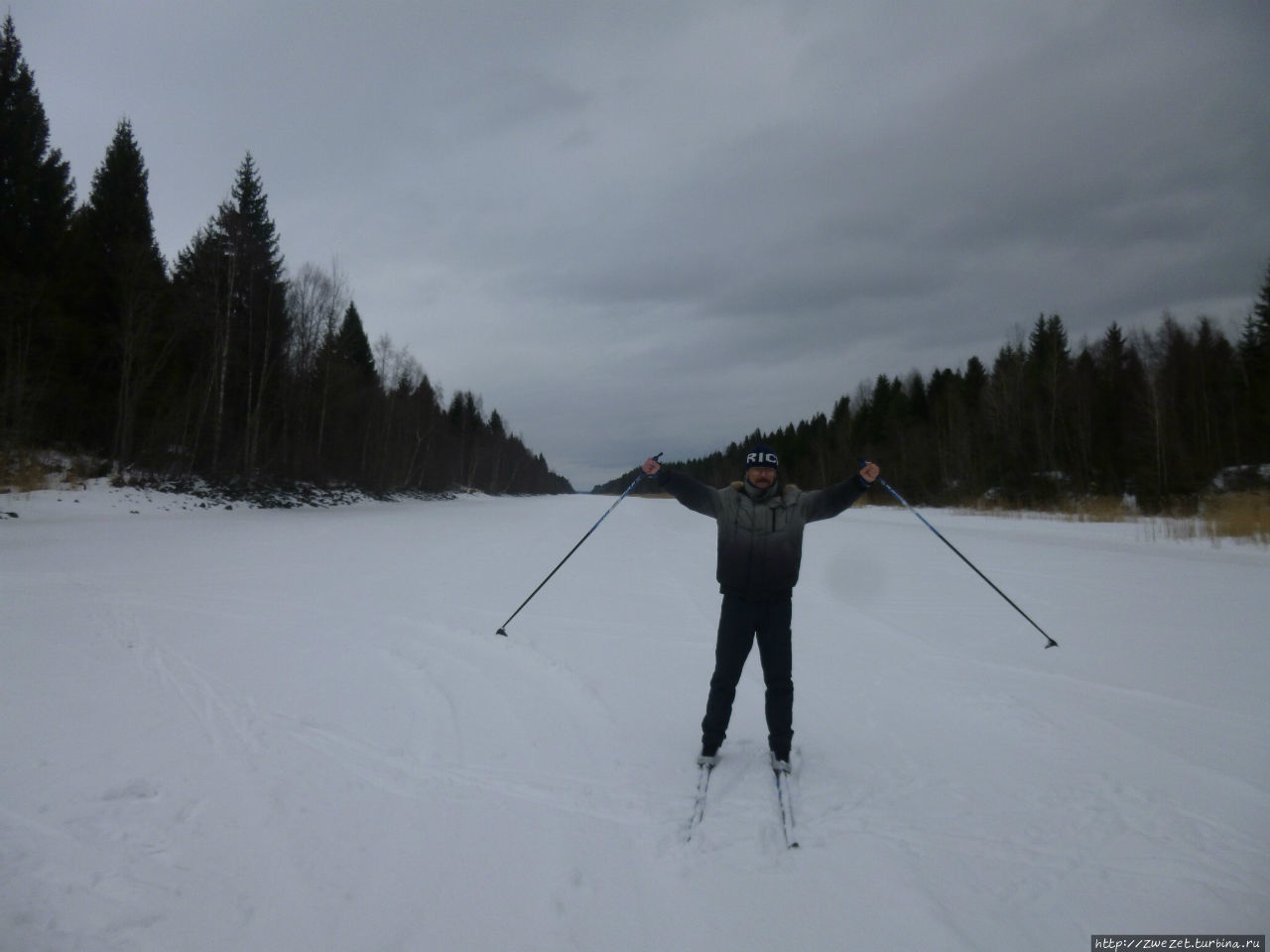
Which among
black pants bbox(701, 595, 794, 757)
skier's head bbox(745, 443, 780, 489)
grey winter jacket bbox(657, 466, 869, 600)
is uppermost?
skier's head bbox(745, 443, 780, 489)

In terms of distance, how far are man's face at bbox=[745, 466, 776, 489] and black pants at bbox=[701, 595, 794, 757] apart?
0.74 meters

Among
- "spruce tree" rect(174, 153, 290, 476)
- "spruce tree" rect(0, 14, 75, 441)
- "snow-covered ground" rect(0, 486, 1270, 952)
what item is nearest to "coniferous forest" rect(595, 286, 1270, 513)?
"snow-covered ground" rect(0, 486, 1270, 952)

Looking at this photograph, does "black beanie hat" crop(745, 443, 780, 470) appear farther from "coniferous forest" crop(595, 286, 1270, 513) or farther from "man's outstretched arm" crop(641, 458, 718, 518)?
"coniferous forest" crop(595, 286, 1270, 513)

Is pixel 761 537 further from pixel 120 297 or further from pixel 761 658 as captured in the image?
pixel 120 297

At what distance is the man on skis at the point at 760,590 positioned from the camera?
370 centimetres

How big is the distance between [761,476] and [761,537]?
421mm

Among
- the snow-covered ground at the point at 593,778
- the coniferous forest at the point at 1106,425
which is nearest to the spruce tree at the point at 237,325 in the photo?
the snow-covered ground at the point at 593,778

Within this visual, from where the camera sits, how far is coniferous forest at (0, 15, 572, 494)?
21656 mm

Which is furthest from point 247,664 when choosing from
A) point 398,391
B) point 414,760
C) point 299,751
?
point 398,391

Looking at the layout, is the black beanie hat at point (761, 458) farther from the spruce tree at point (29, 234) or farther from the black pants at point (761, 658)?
the spruce tree at point (29, 234)

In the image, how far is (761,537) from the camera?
12.2 feet

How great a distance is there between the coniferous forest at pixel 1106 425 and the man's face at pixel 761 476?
2781cm

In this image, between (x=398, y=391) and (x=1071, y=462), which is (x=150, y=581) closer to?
(x=398, y=391)

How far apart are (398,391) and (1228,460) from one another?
173 ft
